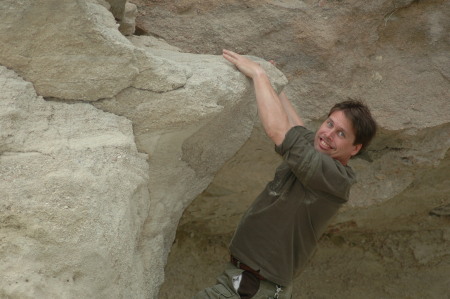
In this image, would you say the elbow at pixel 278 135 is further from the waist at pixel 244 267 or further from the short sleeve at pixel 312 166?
the waist at pixel 244 267

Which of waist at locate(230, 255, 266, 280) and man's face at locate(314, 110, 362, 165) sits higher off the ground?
man's face at locate(314, 110, 362, 165)

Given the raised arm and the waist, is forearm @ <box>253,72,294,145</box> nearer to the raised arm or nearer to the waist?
the raised arm

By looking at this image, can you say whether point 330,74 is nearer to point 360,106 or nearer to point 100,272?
point 360,106

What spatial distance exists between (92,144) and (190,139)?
356 millimetres

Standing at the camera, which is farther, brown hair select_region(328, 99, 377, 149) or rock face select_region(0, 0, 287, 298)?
brown hair select_region(328, 99, 377, 149)

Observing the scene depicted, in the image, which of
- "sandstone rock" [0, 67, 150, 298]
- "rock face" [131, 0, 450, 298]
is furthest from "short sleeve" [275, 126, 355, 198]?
"rock face" [131, 0, 450, 298]

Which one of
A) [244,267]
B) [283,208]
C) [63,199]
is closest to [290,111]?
[283,208]

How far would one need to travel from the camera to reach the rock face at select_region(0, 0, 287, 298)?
1.38 meters

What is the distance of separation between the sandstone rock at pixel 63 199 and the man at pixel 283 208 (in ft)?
1.25

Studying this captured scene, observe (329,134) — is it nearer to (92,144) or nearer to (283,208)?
(283,208)

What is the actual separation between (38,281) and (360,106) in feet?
3.29

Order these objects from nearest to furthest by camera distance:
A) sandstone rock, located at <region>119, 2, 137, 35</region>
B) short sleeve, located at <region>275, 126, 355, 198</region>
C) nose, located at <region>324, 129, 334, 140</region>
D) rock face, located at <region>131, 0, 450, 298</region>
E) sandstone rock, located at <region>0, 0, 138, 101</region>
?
1. sandstone rock, located at <region>0, 0, 138, 101</region>
2. short sleeve, located at <region>275, 126, 355, 198</region>
3. nose, located at <region>324, 129, 334, 140</region>
4. sandstone rock, located at <region>119, 2, 137, 35</region>
5. rock face, located at <region>131, 0, 450, 298</region>

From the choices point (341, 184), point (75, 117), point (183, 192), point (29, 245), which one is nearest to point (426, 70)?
point (341, 184)

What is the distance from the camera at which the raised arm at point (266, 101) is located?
68.8 inches
